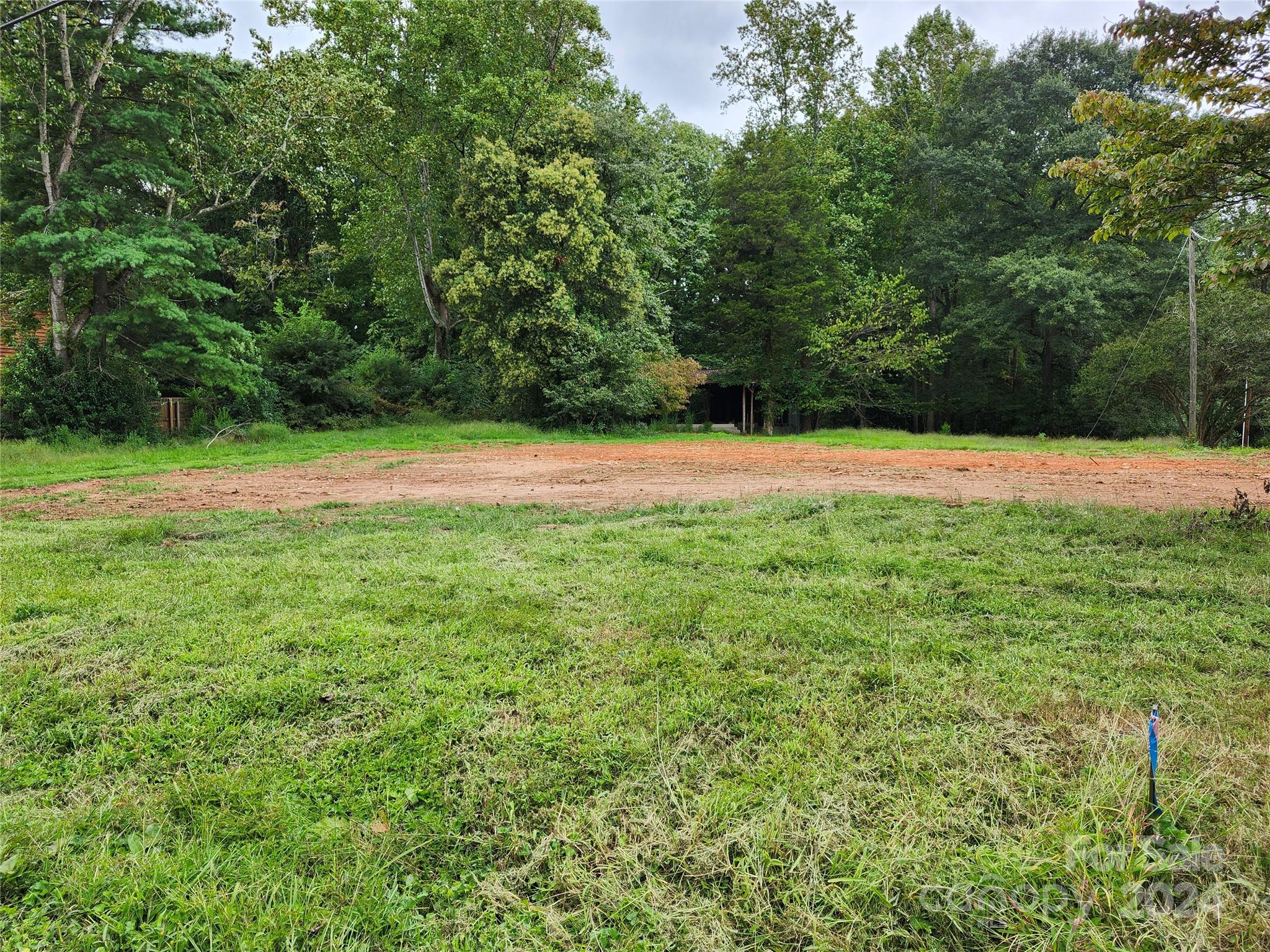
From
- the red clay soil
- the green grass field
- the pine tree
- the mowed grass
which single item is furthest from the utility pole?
the pine tree

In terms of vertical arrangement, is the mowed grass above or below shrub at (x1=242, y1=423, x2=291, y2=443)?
below

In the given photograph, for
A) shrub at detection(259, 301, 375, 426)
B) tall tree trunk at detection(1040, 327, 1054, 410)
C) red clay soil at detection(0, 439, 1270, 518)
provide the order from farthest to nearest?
1. tall tree trunk at detection(1040, 327, 1054, 410)
2. shrub at detection(259, 301, 375, 426)
3. red clay soil at detection(0, 439, 1270, 518)

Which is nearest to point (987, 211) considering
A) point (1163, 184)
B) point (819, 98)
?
A: point (819, 98)

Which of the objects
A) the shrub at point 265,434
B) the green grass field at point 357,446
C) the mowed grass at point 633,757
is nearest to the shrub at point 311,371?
the green grass field at point 357,446

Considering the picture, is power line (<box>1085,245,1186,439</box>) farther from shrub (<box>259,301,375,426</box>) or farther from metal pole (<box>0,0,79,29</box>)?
metal pole (<box>0,0,79,29</box>)

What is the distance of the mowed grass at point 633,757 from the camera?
155 cm

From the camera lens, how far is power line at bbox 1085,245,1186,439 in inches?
822

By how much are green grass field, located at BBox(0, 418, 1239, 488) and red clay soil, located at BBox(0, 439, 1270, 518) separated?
1.09m

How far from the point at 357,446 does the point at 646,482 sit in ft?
30.9

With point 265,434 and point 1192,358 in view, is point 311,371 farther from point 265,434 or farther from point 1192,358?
point 1192,358

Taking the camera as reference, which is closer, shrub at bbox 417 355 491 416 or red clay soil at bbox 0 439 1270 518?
red clay soil at bbox 0 439 1270 518

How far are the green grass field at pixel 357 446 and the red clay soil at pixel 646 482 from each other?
1.09 m

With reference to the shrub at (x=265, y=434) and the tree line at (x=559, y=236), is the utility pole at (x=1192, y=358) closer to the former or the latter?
the tree line at (x=559, y=236)

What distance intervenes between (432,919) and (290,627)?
182 cm
